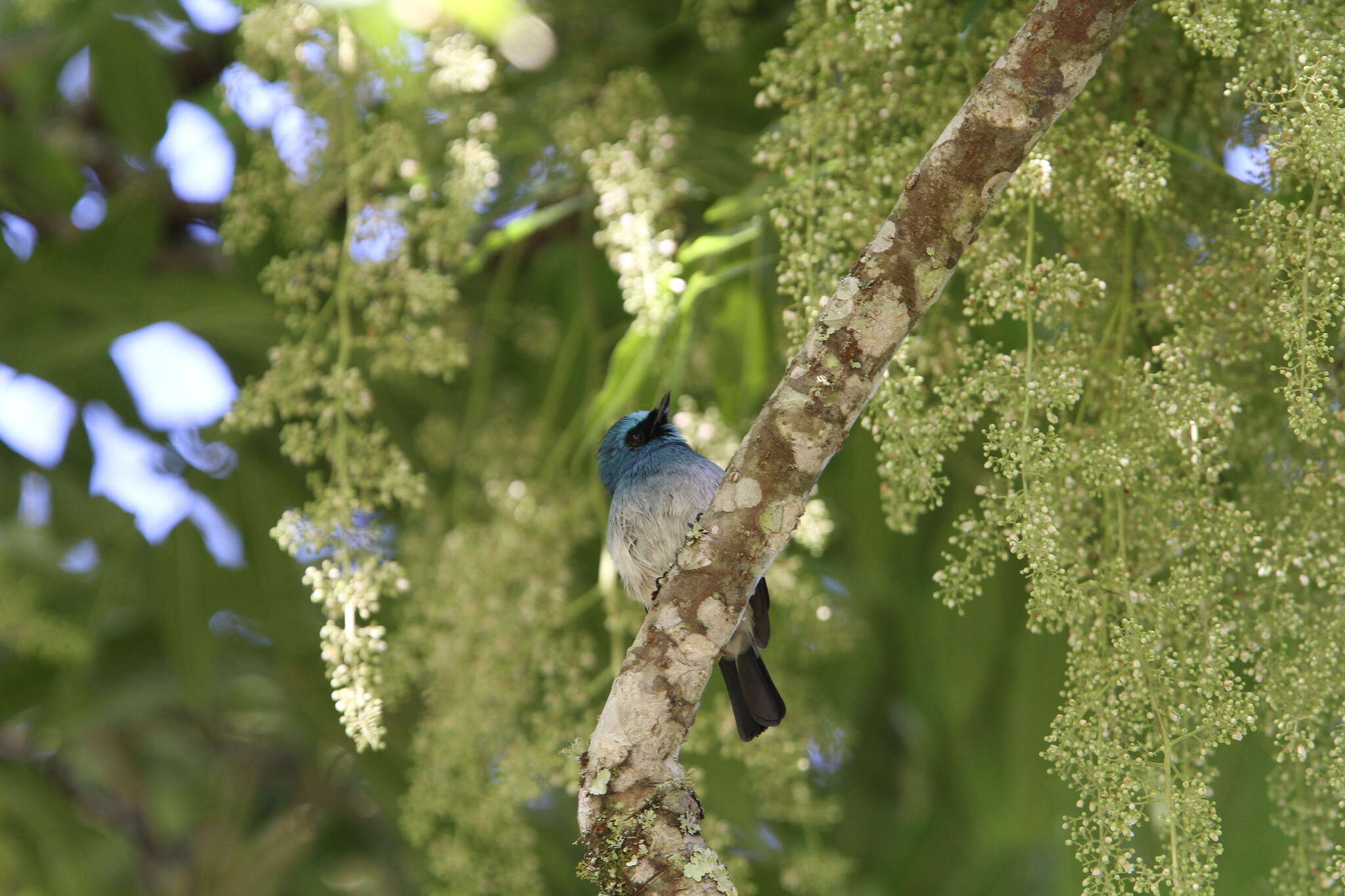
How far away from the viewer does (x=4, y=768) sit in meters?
3.39

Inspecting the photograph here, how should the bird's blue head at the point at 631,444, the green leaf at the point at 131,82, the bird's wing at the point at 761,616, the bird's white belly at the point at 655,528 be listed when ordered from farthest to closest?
the green leaf at the point at 131,82, the bird's blue head at the point at 631,444, the bird's white belly at the point at 655,528, the bird's wing at the point at 761,616

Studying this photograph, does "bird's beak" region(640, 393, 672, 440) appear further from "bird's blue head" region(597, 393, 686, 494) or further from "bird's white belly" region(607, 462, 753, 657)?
"bird's white belly" region(607, 462, 753, 657)

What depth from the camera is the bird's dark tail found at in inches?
84.1

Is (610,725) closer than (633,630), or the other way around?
(610,725)

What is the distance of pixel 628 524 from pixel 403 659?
0.47 meters

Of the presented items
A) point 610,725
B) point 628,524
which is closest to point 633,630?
point 628,524

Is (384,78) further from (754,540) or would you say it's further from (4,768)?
(4,768)

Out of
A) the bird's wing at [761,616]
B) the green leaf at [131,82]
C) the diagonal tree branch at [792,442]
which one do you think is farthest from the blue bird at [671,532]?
the green leaf at [131,82]

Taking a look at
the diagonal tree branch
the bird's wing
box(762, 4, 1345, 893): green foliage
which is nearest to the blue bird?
the bird's wing

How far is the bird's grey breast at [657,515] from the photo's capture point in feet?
7.23

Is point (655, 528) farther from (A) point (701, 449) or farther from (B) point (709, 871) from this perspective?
(B) point (709, 871)

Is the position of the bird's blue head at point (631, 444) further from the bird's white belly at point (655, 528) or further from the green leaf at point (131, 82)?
the green leaf at point (131, 82)

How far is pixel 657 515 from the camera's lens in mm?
2219

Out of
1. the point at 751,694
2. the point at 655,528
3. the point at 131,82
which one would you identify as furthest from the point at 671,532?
the point at 131,82
